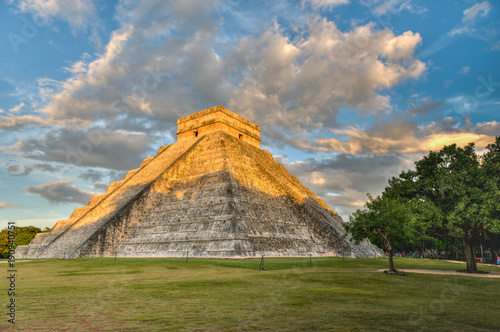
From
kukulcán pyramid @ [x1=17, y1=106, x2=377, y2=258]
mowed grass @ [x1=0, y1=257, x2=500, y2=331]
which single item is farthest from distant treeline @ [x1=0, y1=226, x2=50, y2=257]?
mowed grass @ [x1=0, y1=257, x2=500, y2=331]

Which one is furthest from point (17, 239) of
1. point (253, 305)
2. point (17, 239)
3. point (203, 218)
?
point (253, 305)

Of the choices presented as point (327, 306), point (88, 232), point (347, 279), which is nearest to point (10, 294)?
point (327, 306)

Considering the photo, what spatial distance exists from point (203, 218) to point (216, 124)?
15956mm

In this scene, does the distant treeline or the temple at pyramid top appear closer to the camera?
the temple at pyramid top

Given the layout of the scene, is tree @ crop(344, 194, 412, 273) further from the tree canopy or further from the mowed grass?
the mowed grass

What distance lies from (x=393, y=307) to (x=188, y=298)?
16.2 ft

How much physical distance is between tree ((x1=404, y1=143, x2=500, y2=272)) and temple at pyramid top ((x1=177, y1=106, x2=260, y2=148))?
22838mm

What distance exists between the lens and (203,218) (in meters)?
24.5

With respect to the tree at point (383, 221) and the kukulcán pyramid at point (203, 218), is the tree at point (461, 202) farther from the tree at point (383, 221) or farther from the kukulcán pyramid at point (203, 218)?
the kukulcán pyramid at point (203, 218)

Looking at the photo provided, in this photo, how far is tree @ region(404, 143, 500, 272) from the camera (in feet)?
55.3

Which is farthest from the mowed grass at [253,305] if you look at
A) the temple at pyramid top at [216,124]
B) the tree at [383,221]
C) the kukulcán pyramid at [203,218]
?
the temple at pyramid top at [216,124]

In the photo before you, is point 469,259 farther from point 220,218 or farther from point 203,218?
point 203,218

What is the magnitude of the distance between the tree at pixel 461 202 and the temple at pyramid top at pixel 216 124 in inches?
899

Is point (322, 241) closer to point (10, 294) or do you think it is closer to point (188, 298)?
point (188, 298)
